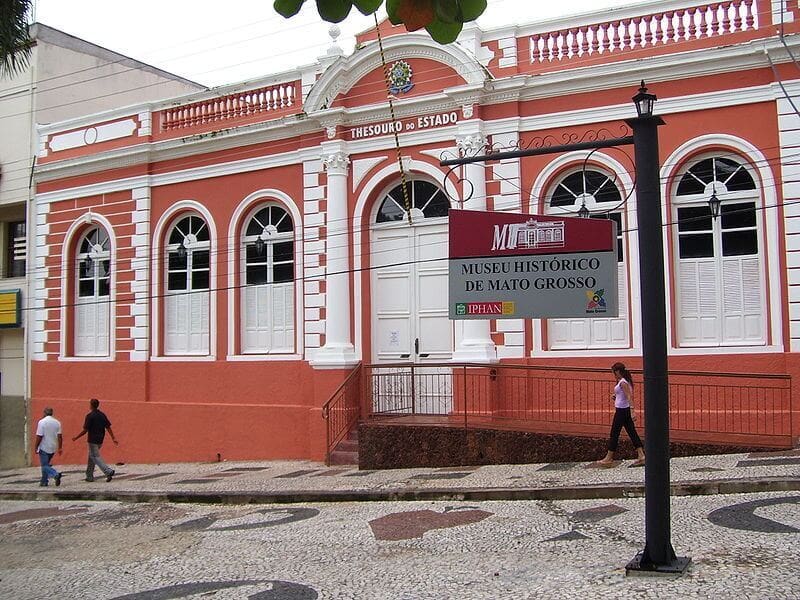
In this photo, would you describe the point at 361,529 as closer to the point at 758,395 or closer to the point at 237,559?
the point at 237,559

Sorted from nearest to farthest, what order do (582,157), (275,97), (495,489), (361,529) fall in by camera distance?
(361,529) → (495,489) → (582,157) → (275,97)

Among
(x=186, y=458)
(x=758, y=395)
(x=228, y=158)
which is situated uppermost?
(x=228, y=158)

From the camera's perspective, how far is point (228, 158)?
17609mm

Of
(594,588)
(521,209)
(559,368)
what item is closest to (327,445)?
(559,368)

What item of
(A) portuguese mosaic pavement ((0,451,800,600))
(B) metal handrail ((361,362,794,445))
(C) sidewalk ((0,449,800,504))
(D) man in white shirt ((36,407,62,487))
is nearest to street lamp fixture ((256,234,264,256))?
(B) metal handrail ((361,362,794,445))

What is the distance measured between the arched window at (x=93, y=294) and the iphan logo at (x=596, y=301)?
13.7m

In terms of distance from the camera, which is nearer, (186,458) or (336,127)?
(336,127)

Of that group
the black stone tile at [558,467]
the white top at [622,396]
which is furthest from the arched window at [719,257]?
the black stone tile at [558,467]

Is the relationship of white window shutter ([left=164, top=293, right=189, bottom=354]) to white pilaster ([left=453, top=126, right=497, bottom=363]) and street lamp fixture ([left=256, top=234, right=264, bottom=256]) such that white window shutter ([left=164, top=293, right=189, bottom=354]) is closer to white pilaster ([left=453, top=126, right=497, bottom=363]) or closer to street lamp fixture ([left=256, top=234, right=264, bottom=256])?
street lamp fixture ([left=256, top=234, right=264, bottom=256])

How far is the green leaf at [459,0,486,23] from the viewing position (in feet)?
10.7

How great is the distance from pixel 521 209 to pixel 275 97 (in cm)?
556

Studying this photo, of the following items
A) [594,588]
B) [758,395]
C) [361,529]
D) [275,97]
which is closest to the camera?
[594,588]

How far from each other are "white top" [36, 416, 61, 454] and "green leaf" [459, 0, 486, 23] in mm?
14430

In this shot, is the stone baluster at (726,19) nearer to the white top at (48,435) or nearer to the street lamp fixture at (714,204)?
the street lamp fixture at (714,204)
